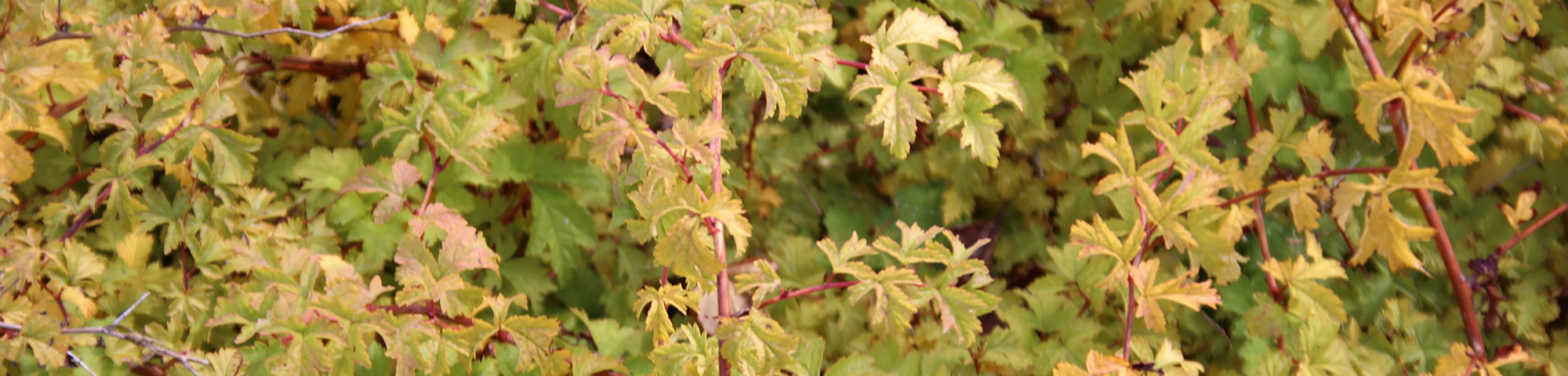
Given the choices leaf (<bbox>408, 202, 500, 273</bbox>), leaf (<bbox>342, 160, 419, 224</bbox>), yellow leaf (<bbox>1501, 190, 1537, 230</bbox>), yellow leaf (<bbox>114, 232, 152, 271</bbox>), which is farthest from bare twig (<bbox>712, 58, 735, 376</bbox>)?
yellow leaf (<bbox>1501, 190, 1537, 230</bbox>)

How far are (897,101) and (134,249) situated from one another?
1.56 m

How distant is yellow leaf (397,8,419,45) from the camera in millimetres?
1817

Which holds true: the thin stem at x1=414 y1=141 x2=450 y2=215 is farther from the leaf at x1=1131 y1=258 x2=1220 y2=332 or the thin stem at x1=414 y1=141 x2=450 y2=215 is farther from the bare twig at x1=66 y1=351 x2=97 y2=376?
the leaf at x1=1131 y1=258 x2=1220 y2=332

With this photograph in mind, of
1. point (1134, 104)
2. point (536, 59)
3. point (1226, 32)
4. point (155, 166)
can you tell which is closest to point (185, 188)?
point (155, 166)

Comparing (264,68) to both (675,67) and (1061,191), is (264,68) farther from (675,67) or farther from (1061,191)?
(1061,191)

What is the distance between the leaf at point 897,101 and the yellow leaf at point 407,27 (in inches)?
40.4

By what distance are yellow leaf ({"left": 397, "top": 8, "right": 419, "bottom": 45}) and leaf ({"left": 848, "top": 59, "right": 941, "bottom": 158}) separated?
A: 103cm

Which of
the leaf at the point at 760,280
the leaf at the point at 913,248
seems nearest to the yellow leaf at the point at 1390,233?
the leaf at the point at 913,248

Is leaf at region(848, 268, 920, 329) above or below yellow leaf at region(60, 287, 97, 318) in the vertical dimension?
above

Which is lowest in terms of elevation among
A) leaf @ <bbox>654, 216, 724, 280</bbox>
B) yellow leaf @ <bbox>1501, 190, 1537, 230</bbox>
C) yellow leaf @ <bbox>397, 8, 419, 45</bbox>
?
yellow leaf @ <bbox>1501, 190, 1537, 230</bbox>

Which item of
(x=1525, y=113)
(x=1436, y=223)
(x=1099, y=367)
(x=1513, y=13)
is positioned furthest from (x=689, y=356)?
(x=1525, y=113)

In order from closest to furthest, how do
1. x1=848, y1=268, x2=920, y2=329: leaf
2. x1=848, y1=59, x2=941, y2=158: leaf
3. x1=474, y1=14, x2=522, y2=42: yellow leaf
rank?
x1=848, y1=268, x2=920, y2=329: leaf
x1=848, y1=59, x2=941, y2=158: leaf
x1=474, y1=14, x2=522, y2=42: yellow leaf

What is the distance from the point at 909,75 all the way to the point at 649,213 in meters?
0.47

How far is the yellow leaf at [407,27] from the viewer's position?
1.82 m
